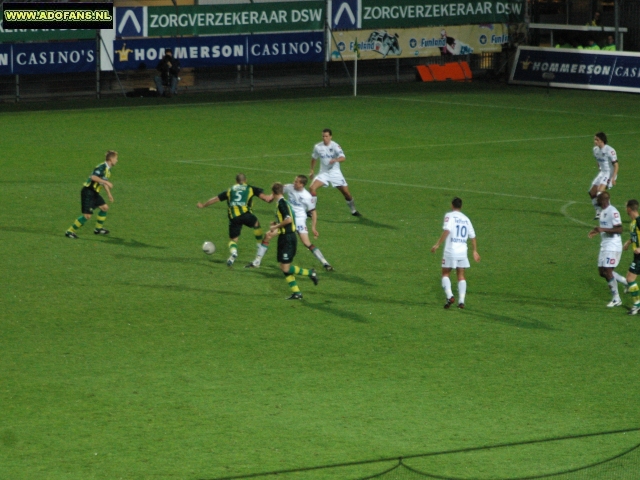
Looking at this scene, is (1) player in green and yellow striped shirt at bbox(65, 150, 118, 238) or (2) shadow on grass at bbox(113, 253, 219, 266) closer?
(2) shadow on grass at bbox(113, 253, 219, 266)

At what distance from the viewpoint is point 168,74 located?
46.5 meters

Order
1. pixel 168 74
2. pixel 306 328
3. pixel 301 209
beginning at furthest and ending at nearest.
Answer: pixel 168 74 → pixel 301 209 → pixel 306 328

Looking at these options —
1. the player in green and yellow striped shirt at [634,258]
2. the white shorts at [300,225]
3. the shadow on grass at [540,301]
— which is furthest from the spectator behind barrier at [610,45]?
the player in green and yellow striped shirt at [634,258]

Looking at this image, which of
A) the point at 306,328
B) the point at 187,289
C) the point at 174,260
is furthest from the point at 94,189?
the point at 306,328

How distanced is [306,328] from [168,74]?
3148cm

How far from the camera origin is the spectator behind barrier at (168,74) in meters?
45.8

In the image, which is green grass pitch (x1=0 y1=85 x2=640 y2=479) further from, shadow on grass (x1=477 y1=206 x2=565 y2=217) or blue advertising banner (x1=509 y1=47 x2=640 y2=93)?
blue advertising banner (x1=509 y1=47 x2=640 y2=93)

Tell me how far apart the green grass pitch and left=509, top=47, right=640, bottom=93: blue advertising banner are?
1681 cm

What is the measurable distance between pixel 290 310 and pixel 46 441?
6.13 meters

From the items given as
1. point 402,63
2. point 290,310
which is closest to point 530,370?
point 290,310

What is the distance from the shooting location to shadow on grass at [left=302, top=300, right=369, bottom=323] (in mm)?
17328

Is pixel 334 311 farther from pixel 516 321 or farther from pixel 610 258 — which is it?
pixel 610 258

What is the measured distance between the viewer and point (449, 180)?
97.0ft

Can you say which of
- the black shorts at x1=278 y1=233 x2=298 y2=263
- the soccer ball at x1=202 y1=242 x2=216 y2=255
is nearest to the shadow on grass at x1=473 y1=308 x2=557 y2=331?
the black shorts at x1=278 y1=233 x2=298 y2=263
